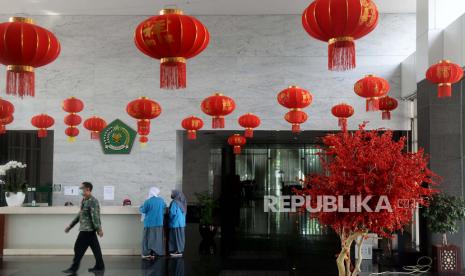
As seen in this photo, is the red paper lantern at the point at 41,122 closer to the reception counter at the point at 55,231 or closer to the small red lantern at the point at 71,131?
the small red lantern at the point at 71,131

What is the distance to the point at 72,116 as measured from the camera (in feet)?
35.4

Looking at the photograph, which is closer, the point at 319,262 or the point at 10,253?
the point at 319,262

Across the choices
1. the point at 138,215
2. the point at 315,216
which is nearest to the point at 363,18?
the point at 315,216

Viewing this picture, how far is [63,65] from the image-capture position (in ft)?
39.5

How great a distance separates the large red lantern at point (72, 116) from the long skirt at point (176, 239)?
3.22 metres

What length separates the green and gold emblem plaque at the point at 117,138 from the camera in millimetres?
11797

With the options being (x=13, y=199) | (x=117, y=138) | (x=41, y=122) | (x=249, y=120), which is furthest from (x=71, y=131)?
(x=249, y=120)

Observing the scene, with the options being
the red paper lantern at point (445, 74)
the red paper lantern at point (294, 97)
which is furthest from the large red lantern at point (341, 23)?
the red paper lantern at point (294, 97)

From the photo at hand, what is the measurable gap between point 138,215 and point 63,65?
4.35 metres

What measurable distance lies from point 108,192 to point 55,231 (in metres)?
1.77

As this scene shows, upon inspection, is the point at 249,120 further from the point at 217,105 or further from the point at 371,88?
the point at 371,88

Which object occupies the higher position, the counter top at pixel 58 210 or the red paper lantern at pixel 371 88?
the red paper lantern at pixel 371 88

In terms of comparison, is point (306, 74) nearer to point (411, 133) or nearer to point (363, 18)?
point (411, 133)

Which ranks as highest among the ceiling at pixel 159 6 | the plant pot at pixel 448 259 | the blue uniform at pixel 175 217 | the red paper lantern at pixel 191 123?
the ceiling at pixel 159 6
